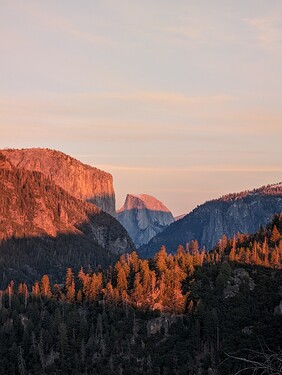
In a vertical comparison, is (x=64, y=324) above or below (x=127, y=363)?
above

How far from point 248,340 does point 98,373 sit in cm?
5325

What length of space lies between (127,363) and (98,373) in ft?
35.0

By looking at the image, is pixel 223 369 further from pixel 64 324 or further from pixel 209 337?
pixel 64 324

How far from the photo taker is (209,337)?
647 ft

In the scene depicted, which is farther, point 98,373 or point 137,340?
point 137,340

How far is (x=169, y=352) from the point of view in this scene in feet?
628

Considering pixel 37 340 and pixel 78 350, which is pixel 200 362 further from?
pixel 37 340

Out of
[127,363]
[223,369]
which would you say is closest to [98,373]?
[127,363]

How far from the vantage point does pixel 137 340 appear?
19825 centimetres

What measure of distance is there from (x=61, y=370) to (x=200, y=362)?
47.4 metres

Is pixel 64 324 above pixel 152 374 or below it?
above

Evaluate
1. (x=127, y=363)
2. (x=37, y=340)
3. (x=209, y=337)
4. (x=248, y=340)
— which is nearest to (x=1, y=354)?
(x=37, y=340)

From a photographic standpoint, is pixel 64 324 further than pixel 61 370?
Yes

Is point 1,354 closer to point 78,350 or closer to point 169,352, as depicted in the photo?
point 78,350
